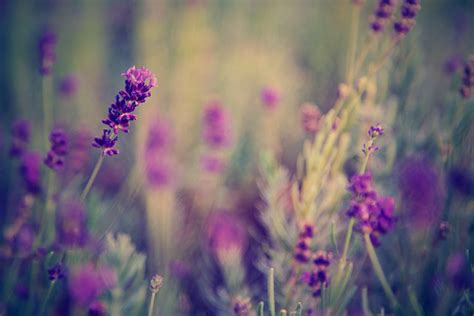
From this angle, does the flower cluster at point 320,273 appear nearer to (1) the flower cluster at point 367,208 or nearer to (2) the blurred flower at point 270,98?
(1) the flower cluster at point 367,208

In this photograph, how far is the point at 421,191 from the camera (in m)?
1.09

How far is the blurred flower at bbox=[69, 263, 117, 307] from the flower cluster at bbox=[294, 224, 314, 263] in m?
0.42

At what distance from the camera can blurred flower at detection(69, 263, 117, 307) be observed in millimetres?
905

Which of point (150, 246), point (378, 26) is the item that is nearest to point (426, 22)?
A: point (378, 26)

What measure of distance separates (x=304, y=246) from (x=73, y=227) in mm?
566

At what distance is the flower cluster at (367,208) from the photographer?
823mm

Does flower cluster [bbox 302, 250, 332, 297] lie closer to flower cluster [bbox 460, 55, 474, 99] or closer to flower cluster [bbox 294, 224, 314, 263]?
flower cluster [bbox 294, 224, 314, 263]

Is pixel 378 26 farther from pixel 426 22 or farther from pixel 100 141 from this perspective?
pixel 426 22

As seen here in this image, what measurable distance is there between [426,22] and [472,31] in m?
0.49

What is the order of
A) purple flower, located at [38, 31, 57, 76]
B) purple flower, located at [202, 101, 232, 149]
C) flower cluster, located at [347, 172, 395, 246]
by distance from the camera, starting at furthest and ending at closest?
purple flower, located at [202, 101, 232, 149]
purple flower, located at [38, 31, 57, 76]
flower cluster, located at [347, 172, 395, 246]

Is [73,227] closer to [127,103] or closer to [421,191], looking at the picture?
[127,103]

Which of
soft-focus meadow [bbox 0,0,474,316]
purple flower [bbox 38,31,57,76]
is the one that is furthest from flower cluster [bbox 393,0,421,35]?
purple flower [bbox 38,31,57,76]

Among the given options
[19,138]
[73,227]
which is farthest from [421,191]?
[19,138]

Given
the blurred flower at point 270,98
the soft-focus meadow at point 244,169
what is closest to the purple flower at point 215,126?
the soft-focus meadow at point 244,169
